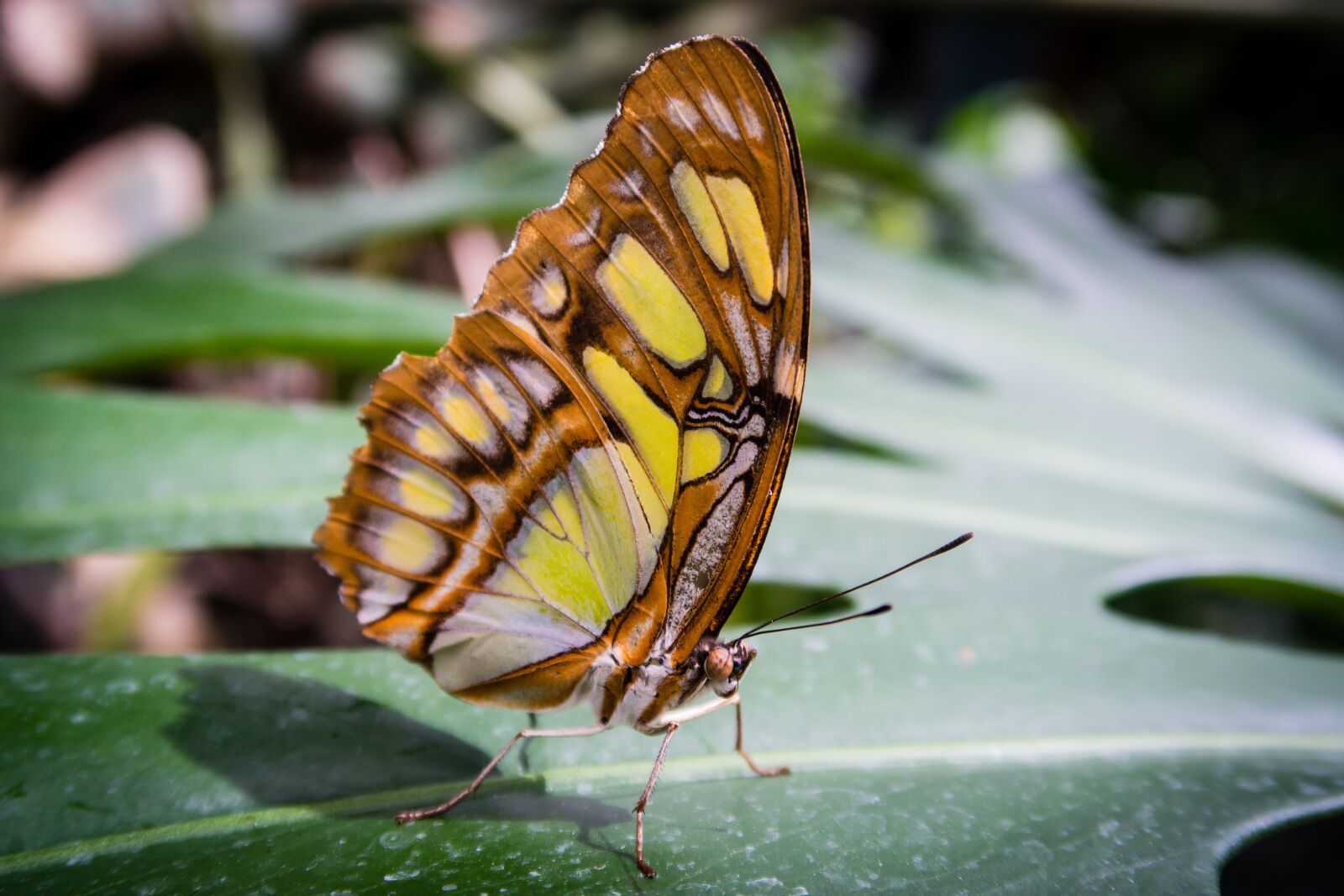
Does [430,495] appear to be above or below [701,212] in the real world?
below

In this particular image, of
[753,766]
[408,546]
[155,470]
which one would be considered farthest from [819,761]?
[155,470]

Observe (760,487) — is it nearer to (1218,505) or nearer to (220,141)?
(1218,505)

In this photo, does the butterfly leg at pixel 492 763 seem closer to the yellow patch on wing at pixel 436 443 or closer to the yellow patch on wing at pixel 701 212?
the yellow patch on wing at pixel 436 443

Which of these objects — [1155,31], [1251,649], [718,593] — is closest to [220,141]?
[718,593]

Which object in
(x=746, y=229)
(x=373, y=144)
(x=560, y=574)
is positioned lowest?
(x=560, y=574)

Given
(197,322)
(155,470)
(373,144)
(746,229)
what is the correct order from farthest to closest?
1. (373,144)
2. (197,322)
3. (155,470)
4. (746,229)

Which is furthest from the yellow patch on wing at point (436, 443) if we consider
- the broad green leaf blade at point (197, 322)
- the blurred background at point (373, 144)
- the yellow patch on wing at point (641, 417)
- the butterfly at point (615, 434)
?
the blurred background at point (373, 144)

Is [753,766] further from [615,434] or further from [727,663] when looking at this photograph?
[615,434]
